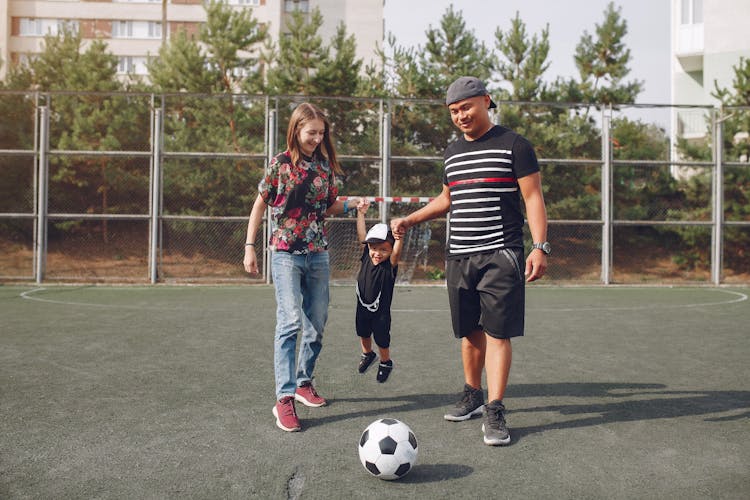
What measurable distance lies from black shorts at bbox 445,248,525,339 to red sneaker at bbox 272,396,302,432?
4.14ft

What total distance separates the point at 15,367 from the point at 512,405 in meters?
4.23

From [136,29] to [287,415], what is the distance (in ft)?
142

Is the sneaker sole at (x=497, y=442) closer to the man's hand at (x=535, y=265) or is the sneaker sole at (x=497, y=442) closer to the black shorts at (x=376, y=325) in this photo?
the man's hand at (x=535, y=265)

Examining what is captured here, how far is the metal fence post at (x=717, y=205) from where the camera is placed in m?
15.7

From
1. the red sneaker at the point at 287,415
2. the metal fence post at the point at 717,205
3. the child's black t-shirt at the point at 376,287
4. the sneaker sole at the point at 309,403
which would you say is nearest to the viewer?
the red sneaker at the point at 287,415

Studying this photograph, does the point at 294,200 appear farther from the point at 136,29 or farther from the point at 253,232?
the point at 136,29

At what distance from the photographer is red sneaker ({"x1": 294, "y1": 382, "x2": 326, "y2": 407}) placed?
472 centimetres

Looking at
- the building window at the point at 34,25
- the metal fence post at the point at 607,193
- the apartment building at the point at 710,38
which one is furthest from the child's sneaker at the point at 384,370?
the building window at the point at 34,25

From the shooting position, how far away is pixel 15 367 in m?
5.90

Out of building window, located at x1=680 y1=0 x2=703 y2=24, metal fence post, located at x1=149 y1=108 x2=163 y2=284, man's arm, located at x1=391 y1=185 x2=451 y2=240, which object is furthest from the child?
building window, located at x1=680 y1=0 x2=703 y2=24

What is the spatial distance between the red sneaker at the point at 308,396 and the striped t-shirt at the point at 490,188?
1.45m

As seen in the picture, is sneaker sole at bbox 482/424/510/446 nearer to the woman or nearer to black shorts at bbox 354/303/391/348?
the woman

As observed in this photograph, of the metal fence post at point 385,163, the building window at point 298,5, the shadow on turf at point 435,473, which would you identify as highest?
the building window at point 298,5

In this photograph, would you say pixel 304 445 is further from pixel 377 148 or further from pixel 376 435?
pixel 377 148
